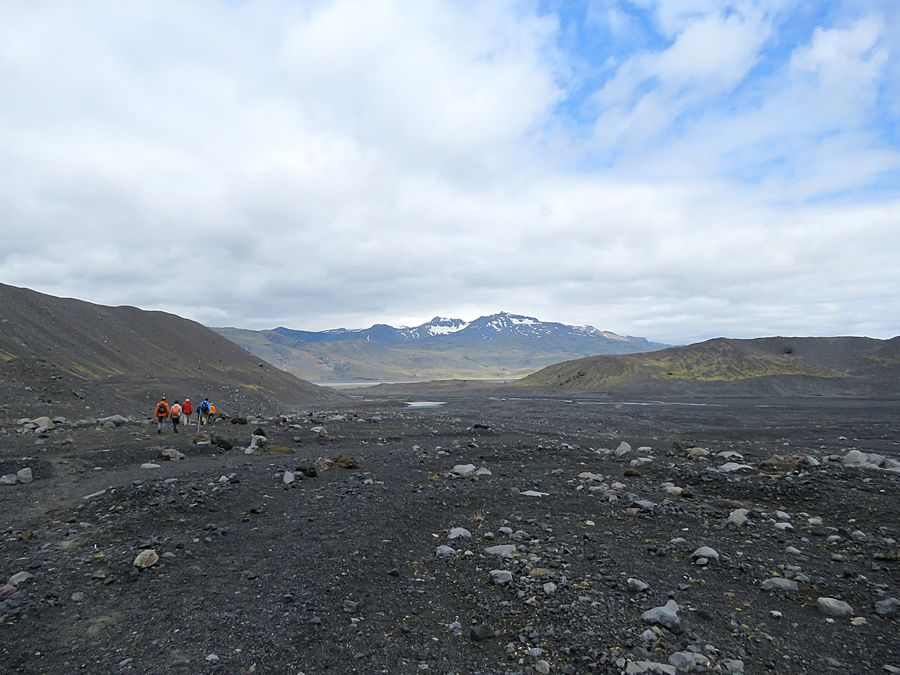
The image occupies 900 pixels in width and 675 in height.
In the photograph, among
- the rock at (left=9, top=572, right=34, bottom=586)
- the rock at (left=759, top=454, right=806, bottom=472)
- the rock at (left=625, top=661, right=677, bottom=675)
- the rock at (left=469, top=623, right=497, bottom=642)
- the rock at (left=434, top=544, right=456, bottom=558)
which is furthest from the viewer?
the rock at (left=759, top=454, right=806, bottom=472)

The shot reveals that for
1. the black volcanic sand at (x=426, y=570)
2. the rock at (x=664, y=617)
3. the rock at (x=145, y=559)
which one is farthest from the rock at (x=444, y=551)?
the rock at (x=145, y=559)

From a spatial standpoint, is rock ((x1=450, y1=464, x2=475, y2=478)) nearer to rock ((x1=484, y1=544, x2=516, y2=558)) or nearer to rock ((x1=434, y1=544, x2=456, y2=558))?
rock ((x1=434, y1=544, x2=456, y2=558))

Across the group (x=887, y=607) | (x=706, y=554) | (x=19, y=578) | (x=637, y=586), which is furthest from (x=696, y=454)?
(x=19, y=578)

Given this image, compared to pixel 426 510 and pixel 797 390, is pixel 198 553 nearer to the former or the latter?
pixel 426 510

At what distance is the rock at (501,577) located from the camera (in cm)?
727

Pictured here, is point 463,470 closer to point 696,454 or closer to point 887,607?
point 696,454

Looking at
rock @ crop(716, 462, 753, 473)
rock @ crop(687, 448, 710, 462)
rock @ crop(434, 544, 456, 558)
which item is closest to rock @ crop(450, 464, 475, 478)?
rock @ crop(434, 544, 456, 558)

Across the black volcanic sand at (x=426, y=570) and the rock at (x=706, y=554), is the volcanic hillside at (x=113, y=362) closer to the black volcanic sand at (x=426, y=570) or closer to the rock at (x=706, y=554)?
the black volcanic sand at (x=426, y=570)

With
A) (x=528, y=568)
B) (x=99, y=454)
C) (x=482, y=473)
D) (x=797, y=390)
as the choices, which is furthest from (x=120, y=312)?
(x=797, y=390)

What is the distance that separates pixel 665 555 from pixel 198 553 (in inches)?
313

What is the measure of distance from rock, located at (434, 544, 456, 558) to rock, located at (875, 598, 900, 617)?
19.5 ft

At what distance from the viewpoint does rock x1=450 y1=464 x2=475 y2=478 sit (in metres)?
15.1

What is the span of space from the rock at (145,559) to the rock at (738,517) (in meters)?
10.6

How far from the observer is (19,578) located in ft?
23.6
